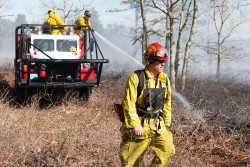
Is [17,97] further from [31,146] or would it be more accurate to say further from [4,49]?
[4,49]

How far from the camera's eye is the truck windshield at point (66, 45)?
1002 cm

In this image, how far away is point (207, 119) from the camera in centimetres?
745

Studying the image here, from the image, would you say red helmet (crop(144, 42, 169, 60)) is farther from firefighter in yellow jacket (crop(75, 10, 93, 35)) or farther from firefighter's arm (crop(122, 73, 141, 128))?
firefighter in yellow jacket (crop(75, 10, 93, 35))

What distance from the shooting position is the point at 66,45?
33.1ft

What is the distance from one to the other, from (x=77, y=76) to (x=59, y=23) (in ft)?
5.89

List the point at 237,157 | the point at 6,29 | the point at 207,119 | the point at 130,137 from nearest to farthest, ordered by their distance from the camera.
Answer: the point at 130,137
the point at 237,157
the point at 207,119
the point at 6,29

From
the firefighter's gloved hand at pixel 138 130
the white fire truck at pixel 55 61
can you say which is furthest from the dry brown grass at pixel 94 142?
the firefighter's gloved hand at pixel 138 130

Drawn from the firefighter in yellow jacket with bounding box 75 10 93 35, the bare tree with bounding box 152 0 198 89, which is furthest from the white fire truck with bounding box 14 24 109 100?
the bare tree with bounding box 152 0 198 89

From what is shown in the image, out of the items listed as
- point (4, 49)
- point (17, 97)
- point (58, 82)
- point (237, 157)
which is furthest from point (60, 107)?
point (4, 49)

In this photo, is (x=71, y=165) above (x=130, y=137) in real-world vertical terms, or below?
below

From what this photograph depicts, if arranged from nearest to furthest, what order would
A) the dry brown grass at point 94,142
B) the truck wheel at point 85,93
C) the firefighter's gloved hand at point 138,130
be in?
1. the firefighter's gloved hand at point 138,130
2. the dry brown grass at point 94,142
3. the truck wheel at point 85,93

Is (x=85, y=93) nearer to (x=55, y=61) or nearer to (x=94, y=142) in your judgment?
(x=55, y=61)

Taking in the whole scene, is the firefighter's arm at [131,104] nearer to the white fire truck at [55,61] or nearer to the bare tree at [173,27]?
the white fire truck at [55,61]

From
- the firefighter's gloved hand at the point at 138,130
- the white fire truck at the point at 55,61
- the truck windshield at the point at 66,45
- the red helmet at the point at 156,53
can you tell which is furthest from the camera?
the truck windshield at the point at 66,45
